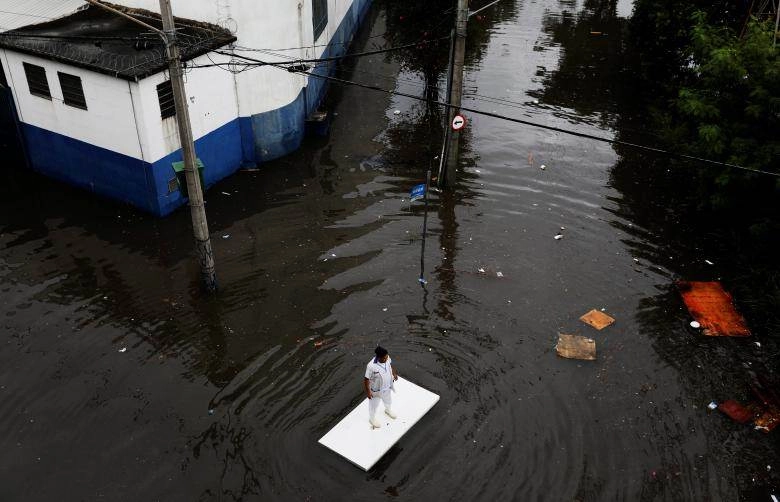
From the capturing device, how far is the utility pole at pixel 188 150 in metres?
9.38

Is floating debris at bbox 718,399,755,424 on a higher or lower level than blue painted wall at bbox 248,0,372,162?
lower

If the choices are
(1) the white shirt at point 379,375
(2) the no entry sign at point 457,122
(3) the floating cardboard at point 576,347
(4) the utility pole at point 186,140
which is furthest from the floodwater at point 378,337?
(2) the no entry sign at point 457,122

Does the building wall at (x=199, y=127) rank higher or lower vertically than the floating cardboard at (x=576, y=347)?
higher

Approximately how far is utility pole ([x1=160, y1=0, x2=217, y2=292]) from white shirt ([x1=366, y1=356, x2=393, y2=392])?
4.61 m

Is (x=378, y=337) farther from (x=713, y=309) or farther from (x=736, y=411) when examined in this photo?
(x=713, y=309)

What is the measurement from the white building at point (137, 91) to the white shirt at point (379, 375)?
25.9ft

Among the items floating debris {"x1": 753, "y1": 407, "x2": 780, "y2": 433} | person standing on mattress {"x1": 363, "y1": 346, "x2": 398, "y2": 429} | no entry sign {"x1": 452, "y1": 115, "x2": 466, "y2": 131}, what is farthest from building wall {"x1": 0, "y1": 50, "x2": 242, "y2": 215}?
floating debris {"x1": 753, "y1": 407, "x2": 780, "y2": 433}

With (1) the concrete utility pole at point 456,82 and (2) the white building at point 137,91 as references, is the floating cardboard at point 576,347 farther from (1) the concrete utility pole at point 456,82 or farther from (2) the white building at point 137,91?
(2) the white building at point 137,91

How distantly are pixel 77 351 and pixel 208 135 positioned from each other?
6.46 metres

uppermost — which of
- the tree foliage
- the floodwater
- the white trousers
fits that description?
the tree foliage

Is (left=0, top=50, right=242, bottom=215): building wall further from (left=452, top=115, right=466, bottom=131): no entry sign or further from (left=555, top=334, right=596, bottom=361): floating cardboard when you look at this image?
(left=555, top=334, right=596, bottom=361): floating cardboard

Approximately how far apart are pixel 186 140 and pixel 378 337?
4.71 metres

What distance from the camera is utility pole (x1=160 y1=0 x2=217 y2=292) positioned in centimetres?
938

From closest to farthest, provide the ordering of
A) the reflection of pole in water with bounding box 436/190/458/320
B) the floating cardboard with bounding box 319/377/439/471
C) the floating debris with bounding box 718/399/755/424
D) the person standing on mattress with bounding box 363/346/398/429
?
the person standing on mattress with bounding box 363/346/398/429 → the floating cardboard with bounding box 319/377/439/471 → the floating debris with bounding box 718/399/755/424 → the reflection of pole in water with bounding box 436/190/458/320
